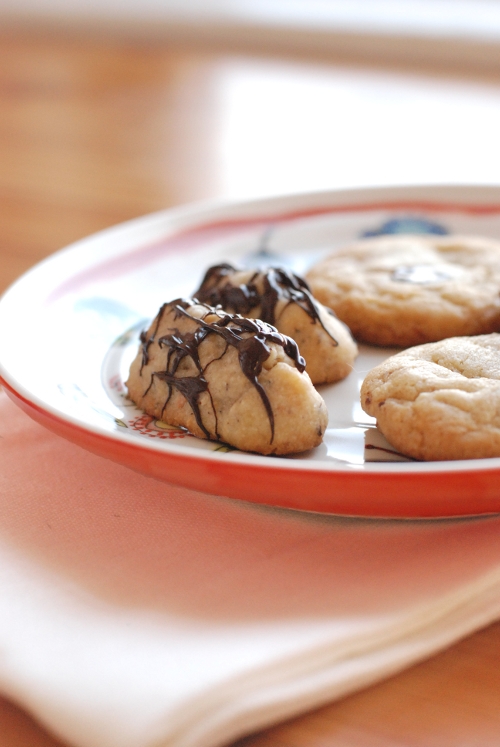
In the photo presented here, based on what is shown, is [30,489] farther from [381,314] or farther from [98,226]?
[98,226]

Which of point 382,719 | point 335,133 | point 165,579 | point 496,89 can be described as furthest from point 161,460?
point 496,89

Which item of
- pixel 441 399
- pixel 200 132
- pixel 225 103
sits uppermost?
pixel 225 103

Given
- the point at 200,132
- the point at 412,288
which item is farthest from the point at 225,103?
the point at 412,288

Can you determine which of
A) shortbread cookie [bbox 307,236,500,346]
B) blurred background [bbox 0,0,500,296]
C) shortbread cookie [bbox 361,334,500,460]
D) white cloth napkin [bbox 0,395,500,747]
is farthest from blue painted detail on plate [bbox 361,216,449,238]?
white cloth napkin [bbox 0,395,500,747]

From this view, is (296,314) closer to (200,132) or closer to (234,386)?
(234,386)

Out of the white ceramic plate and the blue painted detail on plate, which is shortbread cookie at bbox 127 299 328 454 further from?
the blue painted detail on plate

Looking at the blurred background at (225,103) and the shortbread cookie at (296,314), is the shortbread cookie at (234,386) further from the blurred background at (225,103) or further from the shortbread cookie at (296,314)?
the blurred background at (225,103)

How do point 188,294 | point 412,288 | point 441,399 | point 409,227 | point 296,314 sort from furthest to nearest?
point 409,227
point 188,294
point 412,288
point 296,314
point 441,399
